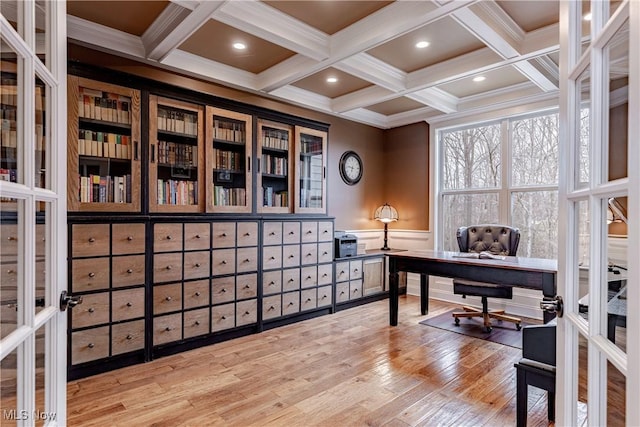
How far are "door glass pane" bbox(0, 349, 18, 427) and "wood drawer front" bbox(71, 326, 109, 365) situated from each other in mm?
1939

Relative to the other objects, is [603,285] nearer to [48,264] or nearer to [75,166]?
[48,264]

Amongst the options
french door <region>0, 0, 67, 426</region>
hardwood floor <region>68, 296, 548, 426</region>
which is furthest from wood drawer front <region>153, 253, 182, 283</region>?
french door <region>0, 0, 67, 426</region>

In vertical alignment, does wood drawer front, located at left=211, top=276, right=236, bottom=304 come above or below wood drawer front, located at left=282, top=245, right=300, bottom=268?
below

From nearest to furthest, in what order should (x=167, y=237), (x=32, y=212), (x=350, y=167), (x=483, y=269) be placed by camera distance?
1. (x=32, y=212)
2. (x=167, y=237)
3. (x=483, y=269)
4. (x=350, y=167)

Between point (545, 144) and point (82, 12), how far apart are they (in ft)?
14.9

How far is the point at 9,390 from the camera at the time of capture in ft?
2.50

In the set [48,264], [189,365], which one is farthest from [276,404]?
[48,264]

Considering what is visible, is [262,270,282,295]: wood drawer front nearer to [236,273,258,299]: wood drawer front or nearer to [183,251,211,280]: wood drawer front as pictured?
[236,273,258,299]: wood drawer front

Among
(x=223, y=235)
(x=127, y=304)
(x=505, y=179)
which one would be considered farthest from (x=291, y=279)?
(x=505, y=179)

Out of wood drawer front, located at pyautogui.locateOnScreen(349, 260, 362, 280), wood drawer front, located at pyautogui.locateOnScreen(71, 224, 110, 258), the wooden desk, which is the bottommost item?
wood drawer front, located at pyautogui.locateOnScreen(349, 260, 362, 280)

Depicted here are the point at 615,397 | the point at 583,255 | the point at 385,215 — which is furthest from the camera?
the point at 385,215

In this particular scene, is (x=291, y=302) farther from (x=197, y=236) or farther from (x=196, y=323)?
(x=197, y=236)

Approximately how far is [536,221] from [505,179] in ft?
1.97

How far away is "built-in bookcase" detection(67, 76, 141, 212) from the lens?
8.14 ft
